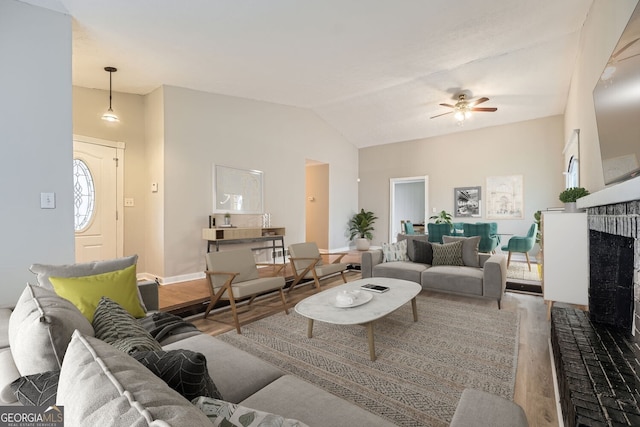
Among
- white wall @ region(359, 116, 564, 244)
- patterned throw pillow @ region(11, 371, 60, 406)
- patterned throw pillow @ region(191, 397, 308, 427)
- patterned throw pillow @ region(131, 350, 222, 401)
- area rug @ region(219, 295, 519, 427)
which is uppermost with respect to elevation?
white wall @ region(359, 116, 564, 244)

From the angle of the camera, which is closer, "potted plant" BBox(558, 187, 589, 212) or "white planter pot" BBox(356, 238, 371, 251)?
"potted plant" BBox(558, 187, 589, 212)

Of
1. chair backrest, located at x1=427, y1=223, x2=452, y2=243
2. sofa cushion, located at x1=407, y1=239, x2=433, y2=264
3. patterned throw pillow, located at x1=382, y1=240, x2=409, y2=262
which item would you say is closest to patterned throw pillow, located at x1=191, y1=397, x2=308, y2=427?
sofa cushion, located at x1=407, y1=239, x2=433, y2=264

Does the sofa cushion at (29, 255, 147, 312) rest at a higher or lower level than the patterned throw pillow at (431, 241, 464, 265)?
higher

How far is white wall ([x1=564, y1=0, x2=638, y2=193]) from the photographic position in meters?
2.50

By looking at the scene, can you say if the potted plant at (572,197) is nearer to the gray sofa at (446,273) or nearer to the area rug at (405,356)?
the gray sofa at (446,273)

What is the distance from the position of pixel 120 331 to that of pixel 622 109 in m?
2.79

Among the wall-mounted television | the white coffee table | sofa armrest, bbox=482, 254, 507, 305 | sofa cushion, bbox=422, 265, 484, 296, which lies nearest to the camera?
the wall-mounted television

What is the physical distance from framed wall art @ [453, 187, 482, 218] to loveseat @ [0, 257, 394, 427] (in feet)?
23.6

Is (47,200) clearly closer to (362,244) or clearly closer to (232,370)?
(232,370)

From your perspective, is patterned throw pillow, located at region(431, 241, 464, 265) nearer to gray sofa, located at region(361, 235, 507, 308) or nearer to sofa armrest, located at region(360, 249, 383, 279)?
gray sofa, located at region(361, 235, 507, 308)

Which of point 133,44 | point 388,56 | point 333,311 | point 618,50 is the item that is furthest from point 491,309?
point 133,44

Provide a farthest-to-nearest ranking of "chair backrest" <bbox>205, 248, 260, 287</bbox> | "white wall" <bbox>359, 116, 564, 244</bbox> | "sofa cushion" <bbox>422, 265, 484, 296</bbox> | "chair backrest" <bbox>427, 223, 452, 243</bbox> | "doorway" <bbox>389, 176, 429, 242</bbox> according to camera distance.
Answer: "doorway" <bbox>389, 176, 429, 242</bbox>
"white wall" <bbox>359, 116, 564, 244</bbox>
"chair backrest" <bbox>427, 223, 452, 243</bbox>
"sofa cushion" <bbox>422, 265, 484, 296</bbox>
"chair backrest" <bbox>205, 248, 260, 287</bbox>

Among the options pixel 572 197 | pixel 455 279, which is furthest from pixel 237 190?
pixel 572 197

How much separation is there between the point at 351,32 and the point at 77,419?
13.2ft
